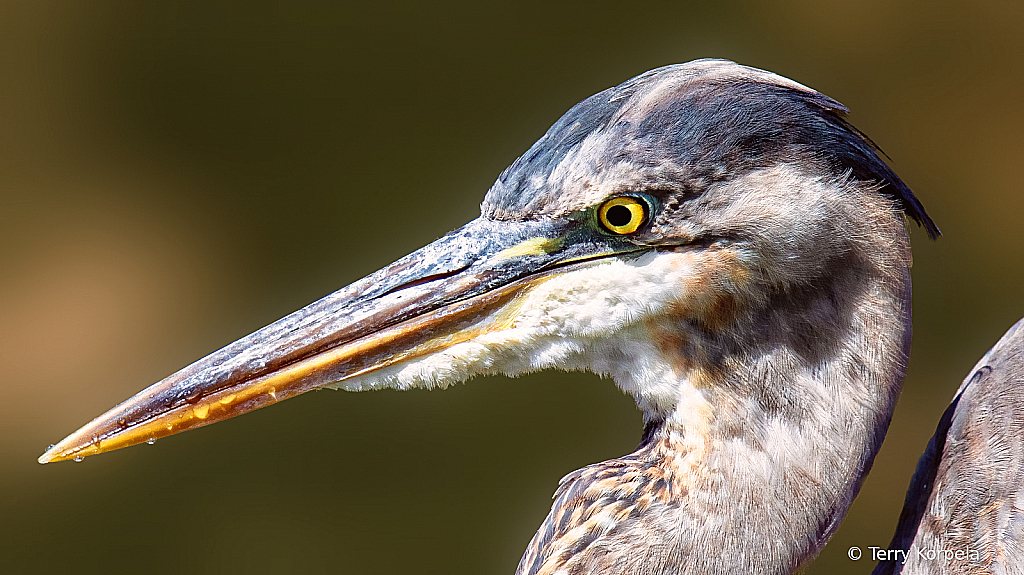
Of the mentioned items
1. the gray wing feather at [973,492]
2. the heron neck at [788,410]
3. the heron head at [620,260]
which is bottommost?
the gray wing feather at [973,492]

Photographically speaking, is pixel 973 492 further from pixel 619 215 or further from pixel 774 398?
pixel 619 215

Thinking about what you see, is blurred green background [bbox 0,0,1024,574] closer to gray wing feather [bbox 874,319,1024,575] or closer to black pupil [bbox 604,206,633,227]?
gray wing feather [bbox 874,319,1024,575]

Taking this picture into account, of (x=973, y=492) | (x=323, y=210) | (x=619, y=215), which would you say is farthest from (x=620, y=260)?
(x=323, y=210)

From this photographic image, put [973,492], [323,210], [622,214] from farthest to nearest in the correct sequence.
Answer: [323,210] < [973,492] < [622,214]

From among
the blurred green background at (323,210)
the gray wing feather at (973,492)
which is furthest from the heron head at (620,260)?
the blurred green background at (323,210)

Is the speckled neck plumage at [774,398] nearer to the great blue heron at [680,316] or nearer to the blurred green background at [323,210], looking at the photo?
the great blue heron at [680,316]
